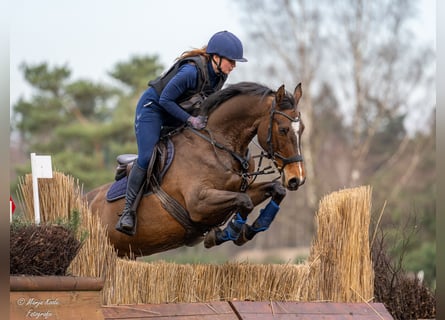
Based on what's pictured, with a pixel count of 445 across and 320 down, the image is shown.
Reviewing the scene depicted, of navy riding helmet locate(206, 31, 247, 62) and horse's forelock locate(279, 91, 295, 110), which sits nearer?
horse's forelock locate(279, 91, 295, 110)

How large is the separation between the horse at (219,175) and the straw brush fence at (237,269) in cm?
59

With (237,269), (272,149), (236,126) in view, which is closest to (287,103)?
(272,149)

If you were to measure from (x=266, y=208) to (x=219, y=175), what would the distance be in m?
0.48

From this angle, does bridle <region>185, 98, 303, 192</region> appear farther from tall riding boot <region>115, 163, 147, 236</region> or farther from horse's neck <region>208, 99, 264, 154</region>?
tall riding boot <region>115, 163, 147, 236</region>

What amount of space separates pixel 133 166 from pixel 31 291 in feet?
8.80

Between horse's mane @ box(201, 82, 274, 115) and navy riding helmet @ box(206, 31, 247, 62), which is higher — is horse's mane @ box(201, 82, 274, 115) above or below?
below

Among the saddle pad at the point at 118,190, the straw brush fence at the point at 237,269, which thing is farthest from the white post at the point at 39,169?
the saddle pad at the point at 118,190

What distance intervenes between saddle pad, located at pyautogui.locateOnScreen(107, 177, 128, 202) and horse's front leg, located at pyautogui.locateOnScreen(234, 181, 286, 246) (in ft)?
3.67

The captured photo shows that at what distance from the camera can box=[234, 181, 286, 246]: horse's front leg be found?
7.64 meters

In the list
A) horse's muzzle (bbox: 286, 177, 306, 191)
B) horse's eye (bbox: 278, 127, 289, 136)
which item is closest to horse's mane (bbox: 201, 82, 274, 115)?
horse's eye (bbox: 278, 127, 289, 136)

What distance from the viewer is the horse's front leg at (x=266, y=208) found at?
7.64 metres

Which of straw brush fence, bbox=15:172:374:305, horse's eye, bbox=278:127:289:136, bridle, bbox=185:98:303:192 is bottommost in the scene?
straw brush fence, bbox=15:172:374:305

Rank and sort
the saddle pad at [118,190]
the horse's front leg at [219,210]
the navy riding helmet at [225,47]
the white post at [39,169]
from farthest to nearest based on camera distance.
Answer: the saddle pad at [118,190]
the navy riding helmet at [225,47]
the horse's front leg at [219,210]
the white post at [39,169]

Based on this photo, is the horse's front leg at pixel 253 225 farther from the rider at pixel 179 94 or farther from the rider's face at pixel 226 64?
the rider's face at pixel 226 64
